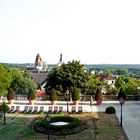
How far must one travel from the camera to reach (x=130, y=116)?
3139 cm

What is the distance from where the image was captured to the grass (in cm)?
2356

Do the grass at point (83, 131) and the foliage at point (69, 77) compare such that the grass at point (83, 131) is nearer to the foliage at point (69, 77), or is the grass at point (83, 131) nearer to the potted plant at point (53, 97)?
the potted plant at point (53, 97)

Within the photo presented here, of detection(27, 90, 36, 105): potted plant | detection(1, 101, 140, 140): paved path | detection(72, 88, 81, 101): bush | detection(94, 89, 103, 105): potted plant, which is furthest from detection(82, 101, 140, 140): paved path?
detection(27, 90, 36, 105): potted plant

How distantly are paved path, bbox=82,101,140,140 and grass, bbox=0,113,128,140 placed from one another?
63 cm

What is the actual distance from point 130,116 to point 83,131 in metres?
7.64

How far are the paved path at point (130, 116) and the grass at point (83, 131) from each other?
2.06 feet

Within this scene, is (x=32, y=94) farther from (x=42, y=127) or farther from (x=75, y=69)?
(x=42, y=127)

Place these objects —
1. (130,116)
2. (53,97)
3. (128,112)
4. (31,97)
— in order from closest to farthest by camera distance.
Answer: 1. (130,116)
2. (128,112)
3. (53,97)
4. (31,97)

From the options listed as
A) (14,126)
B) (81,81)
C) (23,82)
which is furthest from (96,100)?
(23,82)

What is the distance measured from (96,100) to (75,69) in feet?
18.7

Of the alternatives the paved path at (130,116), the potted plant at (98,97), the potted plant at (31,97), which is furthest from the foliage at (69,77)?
the paved path at (130,116)

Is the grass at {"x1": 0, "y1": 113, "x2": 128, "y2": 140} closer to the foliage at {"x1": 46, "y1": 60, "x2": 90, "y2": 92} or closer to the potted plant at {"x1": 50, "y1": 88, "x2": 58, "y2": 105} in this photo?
the potted plant at {"x1": 50, "y1": 88, "x2": 58, "y2": 105}

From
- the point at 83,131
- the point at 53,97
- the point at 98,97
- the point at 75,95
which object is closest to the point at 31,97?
the point at 53,97

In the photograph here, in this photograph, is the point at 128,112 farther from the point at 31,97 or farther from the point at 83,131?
the point at 31,97
